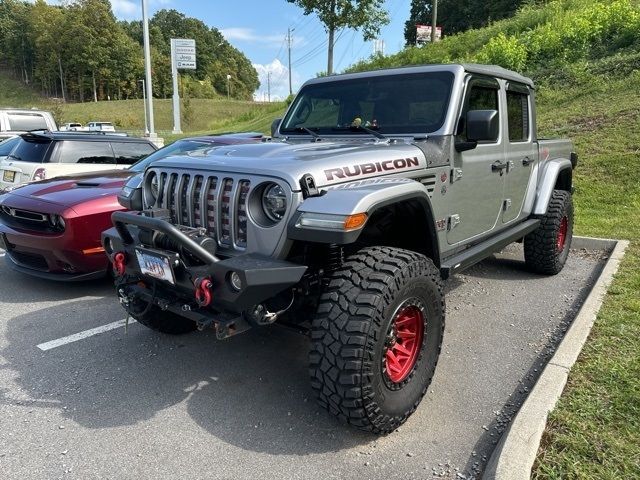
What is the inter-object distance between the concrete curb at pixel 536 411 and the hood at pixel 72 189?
4169 millimetres

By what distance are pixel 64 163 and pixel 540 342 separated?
6692 mm

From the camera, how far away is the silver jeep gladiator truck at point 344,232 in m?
2.49

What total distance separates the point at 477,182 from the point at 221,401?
251 cm

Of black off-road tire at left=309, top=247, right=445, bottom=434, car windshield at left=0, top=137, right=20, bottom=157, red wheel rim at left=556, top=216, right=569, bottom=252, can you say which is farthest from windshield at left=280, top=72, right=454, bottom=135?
car windshield at left=0, top=137, right=20, bottom=157

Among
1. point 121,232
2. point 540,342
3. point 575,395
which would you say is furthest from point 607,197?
point 121,232

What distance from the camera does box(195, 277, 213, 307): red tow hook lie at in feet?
8.13

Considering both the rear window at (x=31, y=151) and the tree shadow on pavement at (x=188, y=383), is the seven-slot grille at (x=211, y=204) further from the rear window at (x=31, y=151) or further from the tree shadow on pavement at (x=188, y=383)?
the rear window at (x=31, y=151)

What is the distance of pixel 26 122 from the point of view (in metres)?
12.9

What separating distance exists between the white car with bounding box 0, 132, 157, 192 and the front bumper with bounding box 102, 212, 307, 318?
16.9 ft

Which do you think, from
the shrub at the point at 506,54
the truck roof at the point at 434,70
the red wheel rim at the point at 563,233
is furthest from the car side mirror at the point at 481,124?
the shrub at the point at 506,54

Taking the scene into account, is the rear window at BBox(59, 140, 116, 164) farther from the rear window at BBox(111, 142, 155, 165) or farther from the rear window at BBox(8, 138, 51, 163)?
the rear window at BBox(8, 138, 51, 163)

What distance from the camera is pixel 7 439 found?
106 inches

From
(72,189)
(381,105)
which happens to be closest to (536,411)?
(381,105)

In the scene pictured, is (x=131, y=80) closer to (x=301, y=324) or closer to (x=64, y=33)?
(x=64, y=33)
